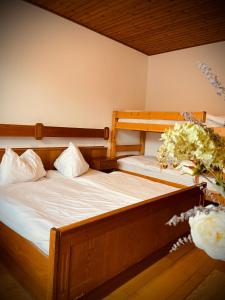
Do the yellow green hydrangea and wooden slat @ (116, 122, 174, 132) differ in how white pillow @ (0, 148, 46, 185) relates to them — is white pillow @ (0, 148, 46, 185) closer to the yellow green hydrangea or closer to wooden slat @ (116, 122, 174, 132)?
wooden slat @ (116, 122, 174, 132)

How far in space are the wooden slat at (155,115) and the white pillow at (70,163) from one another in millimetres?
1094

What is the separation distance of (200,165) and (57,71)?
274cm

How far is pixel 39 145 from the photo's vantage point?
298 cm

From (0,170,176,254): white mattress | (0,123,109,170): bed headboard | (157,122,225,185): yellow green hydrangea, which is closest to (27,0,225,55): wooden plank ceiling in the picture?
(0,123,109,170): bed headboard

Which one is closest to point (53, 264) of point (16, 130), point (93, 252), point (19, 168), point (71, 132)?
point (93, 252)

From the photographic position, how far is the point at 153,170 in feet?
10.5

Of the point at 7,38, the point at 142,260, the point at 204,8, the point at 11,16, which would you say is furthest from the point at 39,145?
the point at 204,8

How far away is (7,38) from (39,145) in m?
1.29

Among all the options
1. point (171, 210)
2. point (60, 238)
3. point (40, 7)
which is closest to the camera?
point (60, 238)

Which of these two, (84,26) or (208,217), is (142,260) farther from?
(84,26)

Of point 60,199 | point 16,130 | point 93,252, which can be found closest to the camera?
point 93,252

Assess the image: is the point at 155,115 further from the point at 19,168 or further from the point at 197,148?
the point at 197,148

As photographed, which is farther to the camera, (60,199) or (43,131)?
(43,131)

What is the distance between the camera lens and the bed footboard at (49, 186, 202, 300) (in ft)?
4.00
